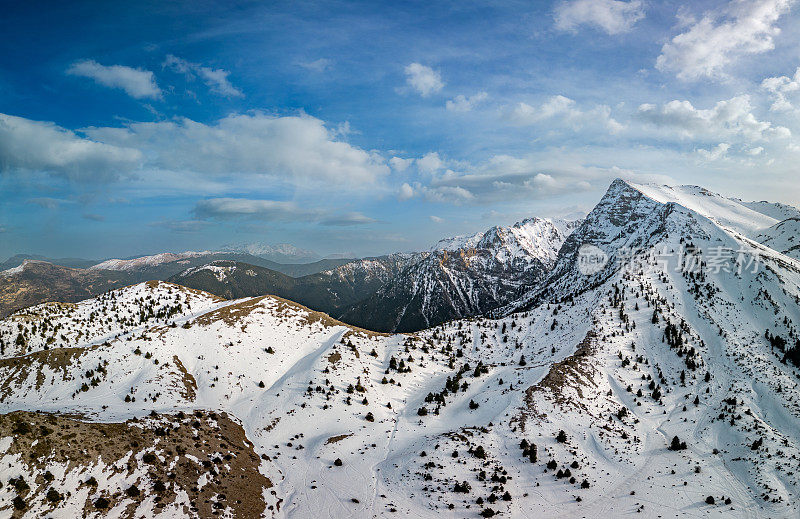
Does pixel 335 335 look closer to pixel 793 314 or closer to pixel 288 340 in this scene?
pixel 288 340

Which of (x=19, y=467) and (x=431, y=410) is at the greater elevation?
(x=19, y=467)

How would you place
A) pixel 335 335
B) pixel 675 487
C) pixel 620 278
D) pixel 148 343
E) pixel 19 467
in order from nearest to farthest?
pixel 19 467 → pixel 675 487 → pixel 148 343 → pixel 335 335 → pixel 620 278

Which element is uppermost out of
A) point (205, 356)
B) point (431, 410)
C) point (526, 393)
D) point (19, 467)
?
point (19, 467)

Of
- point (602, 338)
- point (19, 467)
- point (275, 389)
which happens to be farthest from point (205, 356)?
point (602, 338)

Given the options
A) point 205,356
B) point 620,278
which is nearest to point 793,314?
point 620,278

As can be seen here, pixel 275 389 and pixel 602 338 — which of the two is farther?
pixel 602 338

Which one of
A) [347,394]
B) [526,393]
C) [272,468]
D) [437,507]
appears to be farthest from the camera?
[347,394]

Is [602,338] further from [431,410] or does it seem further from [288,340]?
[288,340]
